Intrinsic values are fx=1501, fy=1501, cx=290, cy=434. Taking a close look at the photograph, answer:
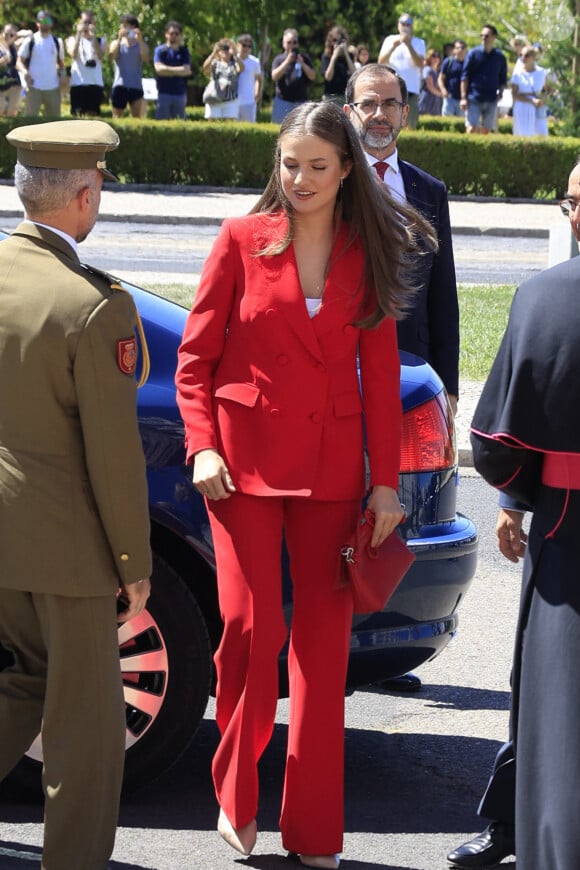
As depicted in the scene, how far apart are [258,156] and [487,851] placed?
62.4 ft

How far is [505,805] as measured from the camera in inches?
151

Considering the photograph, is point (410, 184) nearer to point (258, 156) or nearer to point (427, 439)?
point (427, 439)

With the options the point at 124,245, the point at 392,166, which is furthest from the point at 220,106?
the point at 392,166

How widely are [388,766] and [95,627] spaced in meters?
1.52

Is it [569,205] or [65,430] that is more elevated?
[569,205]

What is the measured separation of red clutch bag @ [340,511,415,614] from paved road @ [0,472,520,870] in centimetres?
67

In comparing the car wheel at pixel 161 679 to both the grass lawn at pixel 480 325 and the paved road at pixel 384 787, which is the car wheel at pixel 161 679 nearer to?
the paved road at pixel 384 787

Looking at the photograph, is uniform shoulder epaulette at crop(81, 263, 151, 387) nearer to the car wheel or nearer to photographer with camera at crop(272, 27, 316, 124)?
the car wheel

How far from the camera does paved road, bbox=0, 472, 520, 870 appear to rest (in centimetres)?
390

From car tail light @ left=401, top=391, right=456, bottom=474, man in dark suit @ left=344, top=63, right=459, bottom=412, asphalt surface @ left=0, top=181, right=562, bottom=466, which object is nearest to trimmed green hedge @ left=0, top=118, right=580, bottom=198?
asphalt surface @ left=0, top=181, right=562, bottom=466

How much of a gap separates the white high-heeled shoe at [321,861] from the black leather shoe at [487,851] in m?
0.30

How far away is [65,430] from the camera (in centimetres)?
325

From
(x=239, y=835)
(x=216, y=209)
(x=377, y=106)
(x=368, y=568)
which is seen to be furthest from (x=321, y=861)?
(x=216, y=209)

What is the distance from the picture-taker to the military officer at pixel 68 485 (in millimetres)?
3180
